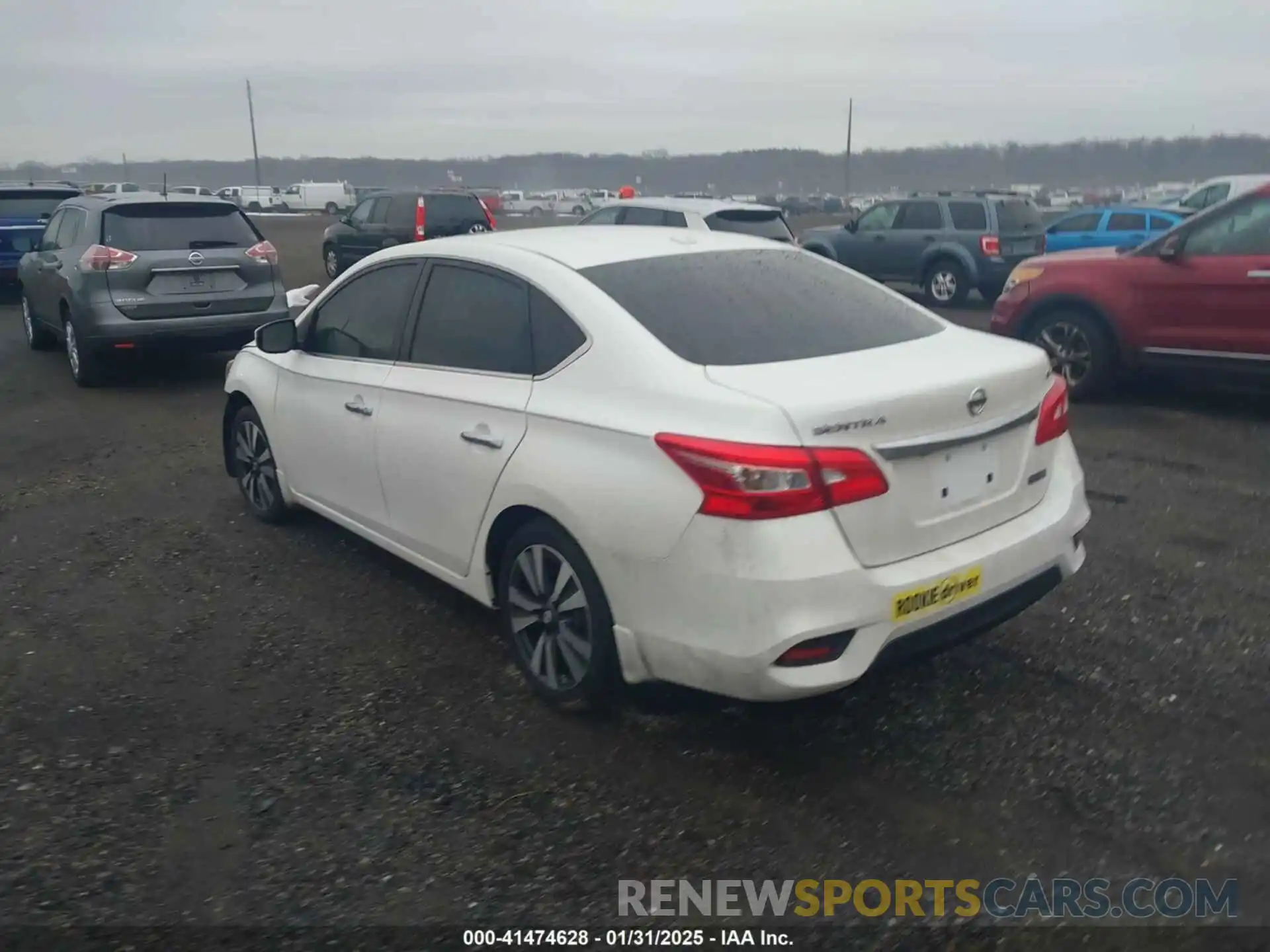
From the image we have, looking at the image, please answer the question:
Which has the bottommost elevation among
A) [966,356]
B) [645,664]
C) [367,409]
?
[645,664]

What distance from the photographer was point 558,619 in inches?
154

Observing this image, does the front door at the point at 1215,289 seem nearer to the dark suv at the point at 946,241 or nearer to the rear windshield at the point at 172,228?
the dark suv at the point at 946,241

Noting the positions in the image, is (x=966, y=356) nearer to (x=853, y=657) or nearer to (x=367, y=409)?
(x=853, y=657)

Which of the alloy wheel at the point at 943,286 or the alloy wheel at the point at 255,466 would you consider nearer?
the alloy wheel at the point at 255,466

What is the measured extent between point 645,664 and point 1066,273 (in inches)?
272

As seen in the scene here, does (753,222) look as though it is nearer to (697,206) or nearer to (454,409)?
(697,206)

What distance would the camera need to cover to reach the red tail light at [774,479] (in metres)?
3.19

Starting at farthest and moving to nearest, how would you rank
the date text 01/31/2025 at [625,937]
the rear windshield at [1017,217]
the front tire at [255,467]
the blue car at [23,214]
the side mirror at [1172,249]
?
the rear windshield at [1017,217] < the blue car at [23,214] < the side mirror at [1172,249] < the front tire at [255,467] < the date text 01/31/2025 at [625,937]

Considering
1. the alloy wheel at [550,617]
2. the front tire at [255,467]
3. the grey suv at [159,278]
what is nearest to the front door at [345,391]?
the front tire at [255,467]

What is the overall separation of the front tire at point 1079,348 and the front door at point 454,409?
5.94m

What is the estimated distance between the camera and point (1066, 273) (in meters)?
9.12

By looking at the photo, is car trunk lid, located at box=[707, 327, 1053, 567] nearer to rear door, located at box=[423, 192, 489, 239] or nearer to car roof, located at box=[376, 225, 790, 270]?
car roof, located at box=[376, 225, 790, 270]

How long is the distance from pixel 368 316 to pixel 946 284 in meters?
12.9

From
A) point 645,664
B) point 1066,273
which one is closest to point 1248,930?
point 645,664
